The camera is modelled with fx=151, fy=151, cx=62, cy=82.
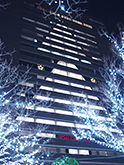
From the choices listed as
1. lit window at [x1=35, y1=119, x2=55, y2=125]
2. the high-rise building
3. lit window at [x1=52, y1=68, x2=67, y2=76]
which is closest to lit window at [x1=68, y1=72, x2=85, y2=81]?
the high-rise building

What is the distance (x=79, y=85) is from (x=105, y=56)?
10682mm

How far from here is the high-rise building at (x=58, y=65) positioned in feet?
63.7

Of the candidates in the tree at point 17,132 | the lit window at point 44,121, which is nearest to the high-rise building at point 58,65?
the lit window at point 44,121

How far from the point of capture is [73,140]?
1961 cm

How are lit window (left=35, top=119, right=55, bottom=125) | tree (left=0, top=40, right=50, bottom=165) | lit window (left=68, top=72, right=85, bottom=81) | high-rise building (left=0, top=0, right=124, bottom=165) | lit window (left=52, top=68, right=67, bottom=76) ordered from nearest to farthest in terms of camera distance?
tree (left=0, top=40, right=50, bottom=165) → lit window (left=35, top=119, right=55, bottom=125) → high-rise building (left=0, top=0, right=124, bottom=165) → lit window (left=52, top=68, right=67, bottom=76) → lit window (left=68, top=72, right=85, bottom=81)

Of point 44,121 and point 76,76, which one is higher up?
point 76,76

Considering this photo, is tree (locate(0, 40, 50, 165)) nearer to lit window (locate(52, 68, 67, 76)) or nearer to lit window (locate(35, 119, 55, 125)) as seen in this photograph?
lit window (locate(35, 119, 55, 125))

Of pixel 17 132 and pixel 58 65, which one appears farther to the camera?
pixel 58 65

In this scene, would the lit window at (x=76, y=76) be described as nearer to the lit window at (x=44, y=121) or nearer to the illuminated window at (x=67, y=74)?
the illuminated window at (x=67, y=74)

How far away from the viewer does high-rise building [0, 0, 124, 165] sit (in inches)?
764

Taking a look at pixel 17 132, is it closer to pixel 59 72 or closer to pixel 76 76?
pixel 59 72

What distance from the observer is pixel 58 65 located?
25.0 meters

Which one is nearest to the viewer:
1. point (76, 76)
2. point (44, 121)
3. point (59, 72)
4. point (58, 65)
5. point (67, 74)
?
point (44, 121)

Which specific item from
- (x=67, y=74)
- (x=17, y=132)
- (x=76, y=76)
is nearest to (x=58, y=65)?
(x=67, y=74)
